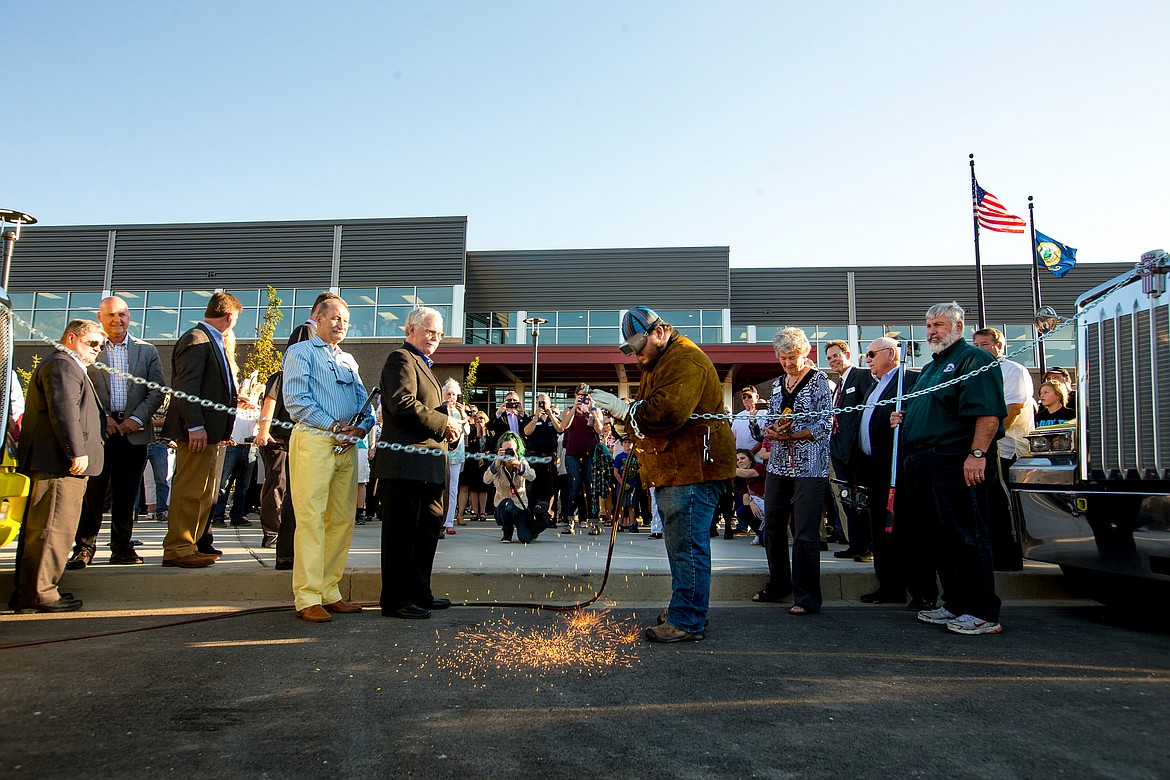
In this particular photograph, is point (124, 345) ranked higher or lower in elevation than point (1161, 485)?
higher

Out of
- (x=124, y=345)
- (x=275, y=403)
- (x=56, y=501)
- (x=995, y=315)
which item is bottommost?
(x=56, y=501)

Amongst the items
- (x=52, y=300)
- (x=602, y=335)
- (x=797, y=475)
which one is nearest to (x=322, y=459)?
(x=797, y=475)

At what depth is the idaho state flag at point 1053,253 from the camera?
20719mm

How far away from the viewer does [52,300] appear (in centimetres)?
2989

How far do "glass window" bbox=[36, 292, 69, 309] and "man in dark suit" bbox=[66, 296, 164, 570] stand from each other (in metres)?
29.5

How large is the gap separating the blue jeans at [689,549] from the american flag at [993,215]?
55.1 ft

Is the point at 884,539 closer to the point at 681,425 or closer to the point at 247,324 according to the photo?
the point at 681,425

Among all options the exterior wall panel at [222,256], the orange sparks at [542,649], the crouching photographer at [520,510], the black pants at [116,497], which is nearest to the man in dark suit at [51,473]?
the black pants at [116,497]

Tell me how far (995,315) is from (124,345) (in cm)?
3152

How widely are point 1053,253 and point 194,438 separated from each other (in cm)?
2270

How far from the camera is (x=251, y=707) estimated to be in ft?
9.52

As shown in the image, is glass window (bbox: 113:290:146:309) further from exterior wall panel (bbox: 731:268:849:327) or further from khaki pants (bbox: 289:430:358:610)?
khaki pants (bbox: 289:430:358:610)

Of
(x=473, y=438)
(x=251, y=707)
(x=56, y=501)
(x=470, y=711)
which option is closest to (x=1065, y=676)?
(x=470, y=711)

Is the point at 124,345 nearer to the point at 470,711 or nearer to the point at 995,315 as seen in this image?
the point at 470,711
